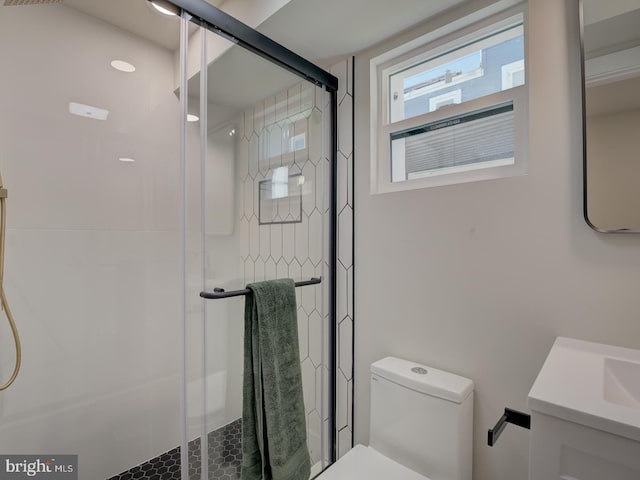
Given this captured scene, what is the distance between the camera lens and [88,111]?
1.58 m

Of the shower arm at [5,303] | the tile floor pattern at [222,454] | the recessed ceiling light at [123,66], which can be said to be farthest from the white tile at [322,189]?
the shower arm at [5,303]

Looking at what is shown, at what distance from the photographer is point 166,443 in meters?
1.79

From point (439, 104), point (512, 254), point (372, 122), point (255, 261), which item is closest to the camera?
point (512, 254)

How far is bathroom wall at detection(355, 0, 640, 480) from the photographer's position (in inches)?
40.6

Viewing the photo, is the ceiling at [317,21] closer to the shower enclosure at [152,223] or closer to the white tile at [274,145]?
the shower enclosure at [152,223]

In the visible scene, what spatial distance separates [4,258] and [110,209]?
1.49 ft

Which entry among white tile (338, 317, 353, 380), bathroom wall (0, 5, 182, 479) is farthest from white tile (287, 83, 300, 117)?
white tile (338, 317, 353, 380)

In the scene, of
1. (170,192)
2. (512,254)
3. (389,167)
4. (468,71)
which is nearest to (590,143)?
(512,254)

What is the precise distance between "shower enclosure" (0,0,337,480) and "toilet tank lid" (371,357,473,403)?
1.28ft

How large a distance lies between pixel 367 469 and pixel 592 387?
34.0 inches

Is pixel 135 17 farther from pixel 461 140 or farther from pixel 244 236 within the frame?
pixel 461 140

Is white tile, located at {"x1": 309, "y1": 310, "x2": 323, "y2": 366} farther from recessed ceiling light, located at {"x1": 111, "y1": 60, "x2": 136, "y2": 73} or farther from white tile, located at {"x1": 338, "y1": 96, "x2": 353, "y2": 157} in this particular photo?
recessed ceiling light, located at {"x1": 111, "y1": 60, "x2": 136, "y2": 73}

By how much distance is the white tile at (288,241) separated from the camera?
4.72 ft

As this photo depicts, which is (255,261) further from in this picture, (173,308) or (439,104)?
(439,104)
